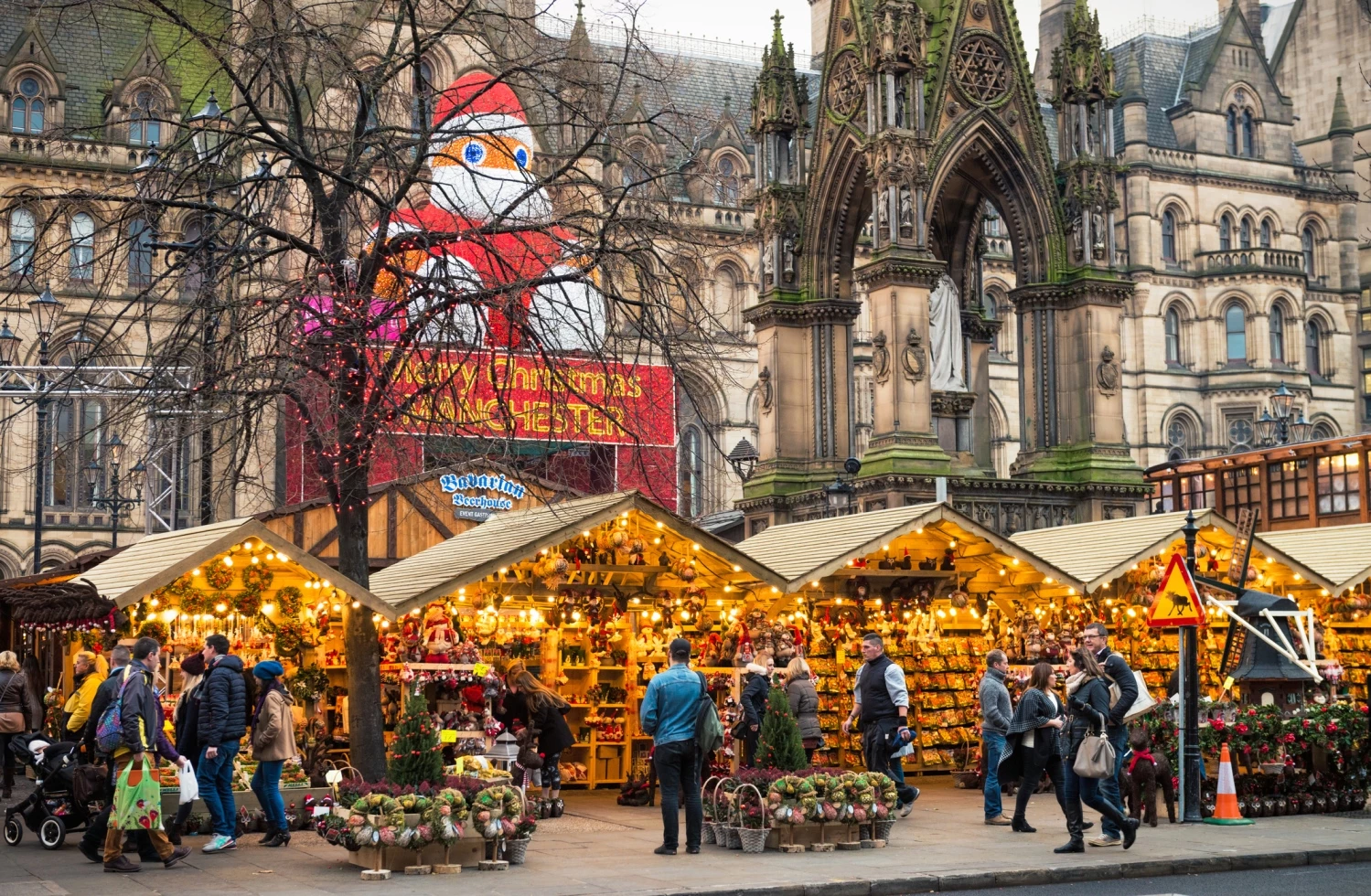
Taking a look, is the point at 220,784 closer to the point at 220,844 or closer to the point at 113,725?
the point at 220,844

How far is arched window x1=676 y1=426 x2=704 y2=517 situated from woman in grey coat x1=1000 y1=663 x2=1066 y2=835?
42.4 m

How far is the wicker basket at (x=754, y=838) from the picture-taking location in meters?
14.8

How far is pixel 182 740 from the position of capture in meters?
15.2

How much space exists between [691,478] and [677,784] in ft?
153

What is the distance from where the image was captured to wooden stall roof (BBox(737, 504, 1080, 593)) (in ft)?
66.8

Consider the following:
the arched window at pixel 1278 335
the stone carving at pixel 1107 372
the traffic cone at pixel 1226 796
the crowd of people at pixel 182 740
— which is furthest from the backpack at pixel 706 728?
the arched window at pixel 1278 335

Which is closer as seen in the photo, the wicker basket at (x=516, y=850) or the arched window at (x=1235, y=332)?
the wicker basket at (x=516, y=850)

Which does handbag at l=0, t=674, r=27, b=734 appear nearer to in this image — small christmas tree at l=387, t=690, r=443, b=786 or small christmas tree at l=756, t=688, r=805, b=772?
small christmas tree at l=387, t=690, r=443, b=786

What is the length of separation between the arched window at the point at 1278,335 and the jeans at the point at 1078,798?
6011 cm

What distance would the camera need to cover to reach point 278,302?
15945 mm

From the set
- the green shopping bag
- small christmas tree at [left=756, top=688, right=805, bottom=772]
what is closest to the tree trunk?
the green shopping bag

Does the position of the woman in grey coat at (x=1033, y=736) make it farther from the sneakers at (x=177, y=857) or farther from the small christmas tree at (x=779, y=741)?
the sneakers at (x=177, y=857)

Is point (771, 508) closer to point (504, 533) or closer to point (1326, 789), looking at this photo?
point (504, 533)

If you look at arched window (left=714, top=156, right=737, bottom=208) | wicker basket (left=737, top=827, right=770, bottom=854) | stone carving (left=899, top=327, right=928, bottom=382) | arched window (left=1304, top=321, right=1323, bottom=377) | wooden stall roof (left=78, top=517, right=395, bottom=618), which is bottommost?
wicker basket (left=737, top=827, right=770, bottom=854)
